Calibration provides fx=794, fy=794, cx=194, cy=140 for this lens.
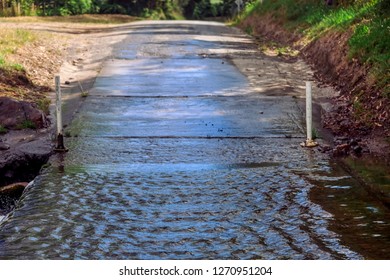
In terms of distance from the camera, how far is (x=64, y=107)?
12.2 metres

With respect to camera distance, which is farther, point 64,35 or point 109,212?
point 64,35

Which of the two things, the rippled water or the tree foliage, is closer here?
the rippled water

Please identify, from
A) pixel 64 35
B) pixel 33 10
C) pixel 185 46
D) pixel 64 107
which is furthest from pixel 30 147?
pixel 33 10

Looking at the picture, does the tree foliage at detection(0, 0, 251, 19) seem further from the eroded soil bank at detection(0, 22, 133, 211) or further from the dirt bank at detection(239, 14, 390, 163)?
the dirt bank at detection(239, 14, 390, 163)

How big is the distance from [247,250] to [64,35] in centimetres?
1849

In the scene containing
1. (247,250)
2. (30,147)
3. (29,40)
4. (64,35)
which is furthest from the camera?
(64,35)

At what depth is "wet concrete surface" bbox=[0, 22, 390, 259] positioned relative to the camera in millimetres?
6160

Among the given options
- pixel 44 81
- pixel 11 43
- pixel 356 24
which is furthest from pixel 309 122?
pixel 11 43

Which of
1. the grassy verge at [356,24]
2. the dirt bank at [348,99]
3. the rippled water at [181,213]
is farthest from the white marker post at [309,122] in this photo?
the grassy verge at [356,24]

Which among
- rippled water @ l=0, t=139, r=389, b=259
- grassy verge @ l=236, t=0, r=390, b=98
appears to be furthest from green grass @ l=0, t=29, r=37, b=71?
grassy verge @ l=236, t=0, r=390, b=98

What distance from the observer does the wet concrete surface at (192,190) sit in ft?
20.2

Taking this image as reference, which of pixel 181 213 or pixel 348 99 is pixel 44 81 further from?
pixel 181 213
